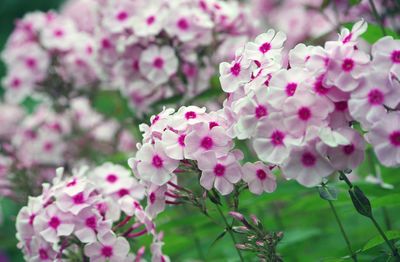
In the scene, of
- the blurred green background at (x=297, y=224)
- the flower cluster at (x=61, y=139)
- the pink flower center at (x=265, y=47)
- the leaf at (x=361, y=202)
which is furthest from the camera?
the flower cluster at (x=61, y=139)

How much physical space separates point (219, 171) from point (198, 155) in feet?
0.26

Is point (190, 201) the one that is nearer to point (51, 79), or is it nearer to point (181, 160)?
point (181, 160)

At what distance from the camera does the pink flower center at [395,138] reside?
6.22 ft

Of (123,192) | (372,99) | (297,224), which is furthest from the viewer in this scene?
(297,224)

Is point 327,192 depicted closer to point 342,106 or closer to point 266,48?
point 342,106

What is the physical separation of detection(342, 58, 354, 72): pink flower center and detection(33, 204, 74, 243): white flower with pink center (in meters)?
1.08

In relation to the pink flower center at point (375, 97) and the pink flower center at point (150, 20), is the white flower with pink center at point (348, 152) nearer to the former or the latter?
the pink flower center at point (375, 97)

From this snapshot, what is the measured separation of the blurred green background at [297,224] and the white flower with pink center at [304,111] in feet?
2.13

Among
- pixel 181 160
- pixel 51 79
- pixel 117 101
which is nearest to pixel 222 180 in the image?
pixel 181 160

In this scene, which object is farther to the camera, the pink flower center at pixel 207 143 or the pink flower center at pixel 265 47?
the pink flower center at pixel 265 47

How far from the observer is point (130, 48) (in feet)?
12.3

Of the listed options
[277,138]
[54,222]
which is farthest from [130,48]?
[277,138]

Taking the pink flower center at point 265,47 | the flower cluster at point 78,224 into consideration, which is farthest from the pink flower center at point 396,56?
the flower cluster at point 78,224

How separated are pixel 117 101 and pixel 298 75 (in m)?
3.14
